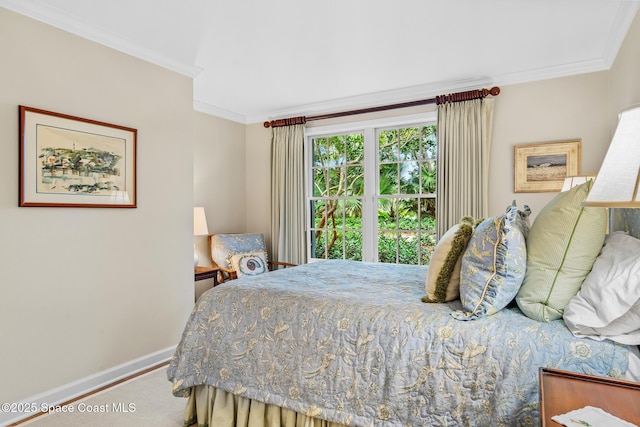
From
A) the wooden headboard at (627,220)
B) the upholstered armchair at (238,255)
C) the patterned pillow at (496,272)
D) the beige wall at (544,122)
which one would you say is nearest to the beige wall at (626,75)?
the beige wall at (544,122)

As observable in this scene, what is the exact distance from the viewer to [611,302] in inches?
54.7

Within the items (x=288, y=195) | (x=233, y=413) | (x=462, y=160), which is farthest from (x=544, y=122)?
(x=233, y=413)

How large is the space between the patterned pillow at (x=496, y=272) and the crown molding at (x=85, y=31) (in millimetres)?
2839

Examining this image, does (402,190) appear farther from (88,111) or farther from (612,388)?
(612,388)

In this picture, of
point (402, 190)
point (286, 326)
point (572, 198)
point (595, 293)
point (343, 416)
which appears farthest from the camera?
point (402, 190)

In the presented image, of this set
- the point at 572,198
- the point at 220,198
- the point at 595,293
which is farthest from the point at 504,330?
the point at 220,198

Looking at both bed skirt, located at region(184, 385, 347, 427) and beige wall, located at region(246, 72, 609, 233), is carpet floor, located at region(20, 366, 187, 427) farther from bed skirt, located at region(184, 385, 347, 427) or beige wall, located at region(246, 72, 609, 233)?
beige wall, located at region(246, 72, 609, 233)

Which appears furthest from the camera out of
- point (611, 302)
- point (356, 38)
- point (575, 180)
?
point (575, 180)

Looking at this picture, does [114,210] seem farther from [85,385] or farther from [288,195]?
[288,195]

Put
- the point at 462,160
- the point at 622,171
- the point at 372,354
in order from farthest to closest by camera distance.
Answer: the point at 462,160 < the point at 372,354 < the point at 622,171

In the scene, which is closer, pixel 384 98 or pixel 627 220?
pixel 627 220

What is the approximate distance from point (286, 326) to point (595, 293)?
1322 millimetres

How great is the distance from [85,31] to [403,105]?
115 inches

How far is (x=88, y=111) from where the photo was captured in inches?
108
